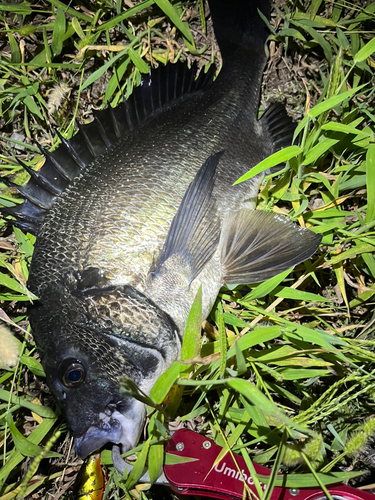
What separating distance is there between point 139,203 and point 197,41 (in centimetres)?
153

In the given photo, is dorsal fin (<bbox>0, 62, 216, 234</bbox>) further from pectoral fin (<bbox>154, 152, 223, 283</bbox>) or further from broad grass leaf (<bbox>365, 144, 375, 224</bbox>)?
broad grass leaf (<bbox>365, 144, 375, 224</bbox>)

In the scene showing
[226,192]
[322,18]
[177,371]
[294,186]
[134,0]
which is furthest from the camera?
[134,0]

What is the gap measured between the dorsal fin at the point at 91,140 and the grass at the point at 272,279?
0.34m

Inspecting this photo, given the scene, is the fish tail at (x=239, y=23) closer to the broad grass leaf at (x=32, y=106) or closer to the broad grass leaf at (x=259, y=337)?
the broad grass leaf at (x=32, y=106)

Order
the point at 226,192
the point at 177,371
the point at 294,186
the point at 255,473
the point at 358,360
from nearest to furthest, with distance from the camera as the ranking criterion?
the point at 177,371 → the point at 255,473 → the point at 358,360 → the point at 226,192 → the point at 294,186

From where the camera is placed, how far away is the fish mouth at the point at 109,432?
5.10 feet

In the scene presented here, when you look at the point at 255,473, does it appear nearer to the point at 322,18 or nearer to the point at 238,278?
the point at 238,278

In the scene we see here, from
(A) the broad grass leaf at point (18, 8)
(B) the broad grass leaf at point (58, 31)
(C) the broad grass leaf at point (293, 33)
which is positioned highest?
(A) the broad grass leaf at point (18, 8)

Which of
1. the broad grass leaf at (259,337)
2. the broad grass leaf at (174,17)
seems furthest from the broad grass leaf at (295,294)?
the broad grass leaf at (174,17)

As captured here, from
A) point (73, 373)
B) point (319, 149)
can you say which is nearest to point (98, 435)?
point (73, 373)

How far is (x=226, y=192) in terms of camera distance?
204 centimetres

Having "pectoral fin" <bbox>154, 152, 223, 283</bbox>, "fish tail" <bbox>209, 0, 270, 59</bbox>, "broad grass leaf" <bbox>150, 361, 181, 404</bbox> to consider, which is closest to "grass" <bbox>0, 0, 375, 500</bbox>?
"broad grass leaf" <bbox>150, 361, 181, 404</bbox>

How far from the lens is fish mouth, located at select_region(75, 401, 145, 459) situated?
1.55 metres

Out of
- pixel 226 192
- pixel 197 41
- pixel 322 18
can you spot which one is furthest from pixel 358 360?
pixel 197 41
